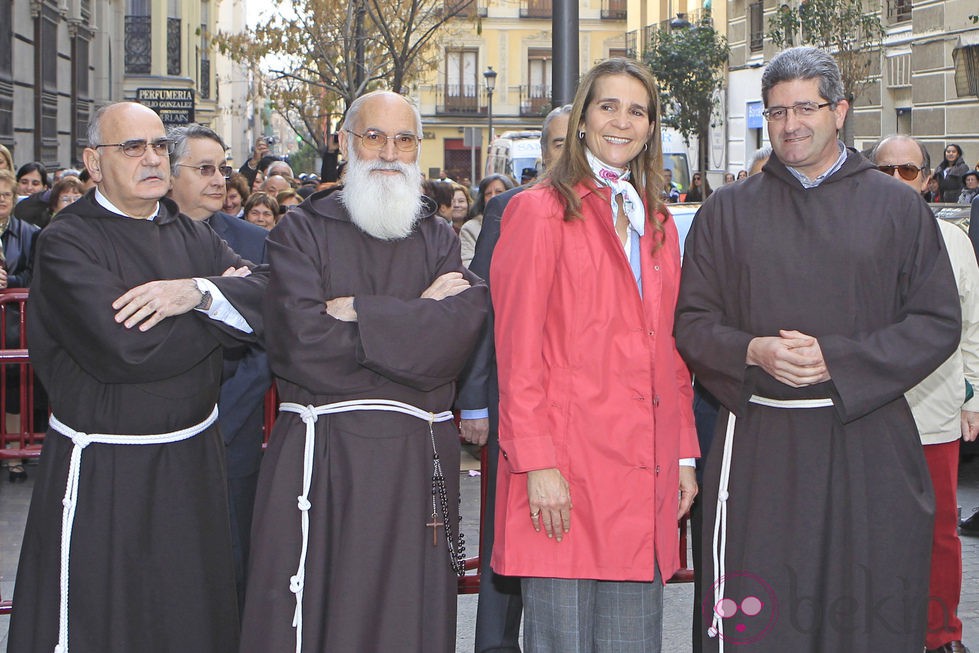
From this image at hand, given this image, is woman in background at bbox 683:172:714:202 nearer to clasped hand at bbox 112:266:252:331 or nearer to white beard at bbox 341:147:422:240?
white beard at bbox 341:147:422:240

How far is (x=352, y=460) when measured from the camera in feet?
13.2

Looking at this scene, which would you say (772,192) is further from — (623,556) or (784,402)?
(623,556)

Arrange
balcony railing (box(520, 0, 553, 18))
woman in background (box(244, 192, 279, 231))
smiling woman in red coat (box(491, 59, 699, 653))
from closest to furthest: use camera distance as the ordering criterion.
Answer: smiling woman in red coat (box(491, 59, 699, 653)) < woman in background (box(244, 192, 279, 231)) < balcony railing (box(520, 0, 553, 18))

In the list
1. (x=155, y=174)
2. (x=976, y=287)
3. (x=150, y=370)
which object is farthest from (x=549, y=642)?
(x=976, y=287)

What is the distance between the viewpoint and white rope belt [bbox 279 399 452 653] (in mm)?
3988

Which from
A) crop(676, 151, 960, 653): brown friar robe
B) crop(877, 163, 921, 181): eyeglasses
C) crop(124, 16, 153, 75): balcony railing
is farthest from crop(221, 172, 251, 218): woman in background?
crop(124, 16, 153, 75): balcony railing

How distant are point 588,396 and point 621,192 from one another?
66 cm

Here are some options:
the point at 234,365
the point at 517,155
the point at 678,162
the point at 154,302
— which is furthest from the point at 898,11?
the point at 154,302

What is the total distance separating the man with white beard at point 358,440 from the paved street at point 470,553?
4.79 feet

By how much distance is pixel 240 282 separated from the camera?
427 centimetres

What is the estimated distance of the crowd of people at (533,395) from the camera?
12.9 feet

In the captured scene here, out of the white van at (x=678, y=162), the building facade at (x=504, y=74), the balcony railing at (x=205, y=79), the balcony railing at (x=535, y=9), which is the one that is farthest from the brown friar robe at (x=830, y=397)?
the balcony railing at (x=205, y=79)

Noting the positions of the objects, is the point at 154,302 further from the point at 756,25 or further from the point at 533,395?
the point at 756,25

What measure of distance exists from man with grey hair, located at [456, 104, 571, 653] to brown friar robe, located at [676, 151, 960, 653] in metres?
0.82
